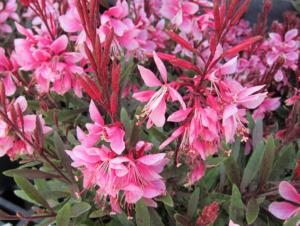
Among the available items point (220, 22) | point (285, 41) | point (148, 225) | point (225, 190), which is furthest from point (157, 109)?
point (285, 41)

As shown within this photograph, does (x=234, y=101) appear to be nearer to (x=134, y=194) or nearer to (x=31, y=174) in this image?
(x=134, y=194)

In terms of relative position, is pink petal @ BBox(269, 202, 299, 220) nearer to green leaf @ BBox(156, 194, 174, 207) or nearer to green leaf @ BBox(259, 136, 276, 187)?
green leaf @ BBox(259, 136, 276, 187)

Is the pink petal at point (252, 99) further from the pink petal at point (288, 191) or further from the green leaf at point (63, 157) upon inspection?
the green leaf at point (63, 157)

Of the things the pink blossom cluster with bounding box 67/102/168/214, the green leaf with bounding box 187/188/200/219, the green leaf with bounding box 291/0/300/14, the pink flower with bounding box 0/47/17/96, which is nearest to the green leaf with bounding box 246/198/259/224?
the green leaf with bounding box 187/188/200/219

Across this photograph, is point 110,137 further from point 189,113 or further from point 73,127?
point 73,127

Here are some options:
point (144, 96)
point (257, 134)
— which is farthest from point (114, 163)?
point (257, 134)

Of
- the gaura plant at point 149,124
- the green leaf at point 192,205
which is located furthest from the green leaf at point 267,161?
the green leaf at point 192,205
